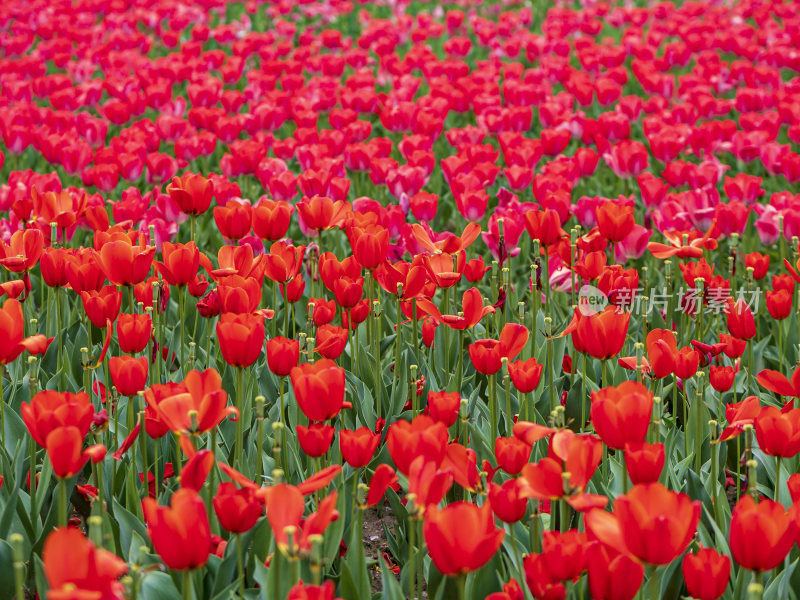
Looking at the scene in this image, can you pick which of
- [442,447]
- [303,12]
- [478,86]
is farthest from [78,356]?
[303,12]

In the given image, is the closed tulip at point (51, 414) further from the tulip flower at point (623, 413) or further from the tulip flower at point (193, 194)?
the tulip flower at point (193, 194)

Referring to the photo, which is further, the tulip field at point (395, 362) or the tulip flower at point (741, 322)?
the tulip flower at point (741, 322)

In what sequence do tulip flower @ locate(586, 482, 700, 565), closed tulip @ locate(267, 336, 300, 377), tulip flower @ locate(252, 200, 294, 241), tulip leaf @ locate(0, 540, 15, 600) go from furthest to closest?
1. tulip flower @ locate(252, 200, 294, 241)
2. closed tulip @ locate(267, 336, 300, 377)
3. tulip leaf @ locate(0, 540, 15, 600)
4. tulip flower @ locate(586, 482, 700, 565)

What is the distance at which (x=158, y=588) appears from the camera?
217 centimetres

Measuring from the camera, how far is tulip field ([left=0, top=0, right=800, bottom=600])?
74.2 inches

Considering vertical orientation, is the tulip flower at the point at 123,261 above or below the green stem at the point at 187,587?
above

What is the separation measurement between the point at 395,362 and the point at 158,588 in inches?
52.9

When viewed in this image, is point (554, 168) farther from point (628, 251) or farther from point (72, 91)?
point (72, 91)

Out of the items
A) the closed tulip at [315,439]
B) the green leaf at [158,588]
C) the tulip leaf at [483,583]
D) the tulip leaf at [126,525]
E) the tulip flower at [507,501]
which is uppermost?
the closed tulip at [315,439]

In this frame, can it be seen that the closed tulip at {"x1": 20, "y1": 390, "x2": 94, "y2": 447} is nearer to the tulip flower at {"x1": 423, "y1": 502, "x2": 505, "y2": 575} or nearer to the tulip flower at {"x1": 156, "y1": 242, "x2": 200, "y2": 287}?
the tulip flower at {"x1": 423, "y1": 502, "x2": 505, "y2": 575}

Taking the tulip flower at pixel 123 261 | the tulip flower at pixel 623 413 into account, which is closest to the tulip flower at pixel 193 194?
the tulip flower at pixel 123 261

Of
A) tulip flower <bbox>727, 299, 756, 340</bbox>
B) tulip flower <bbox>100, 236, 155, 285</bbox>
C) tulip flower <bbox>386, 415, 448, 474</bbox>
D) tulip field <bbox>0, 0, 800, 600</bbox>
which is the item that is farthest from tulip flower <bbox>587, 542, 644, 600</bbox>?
tulip flower <bbox>100, 236, 155, 285</bbox>

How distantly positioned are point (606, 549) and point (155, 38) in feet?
32.6

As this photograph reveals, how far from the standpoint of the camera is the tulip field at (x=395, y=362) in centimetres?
188
